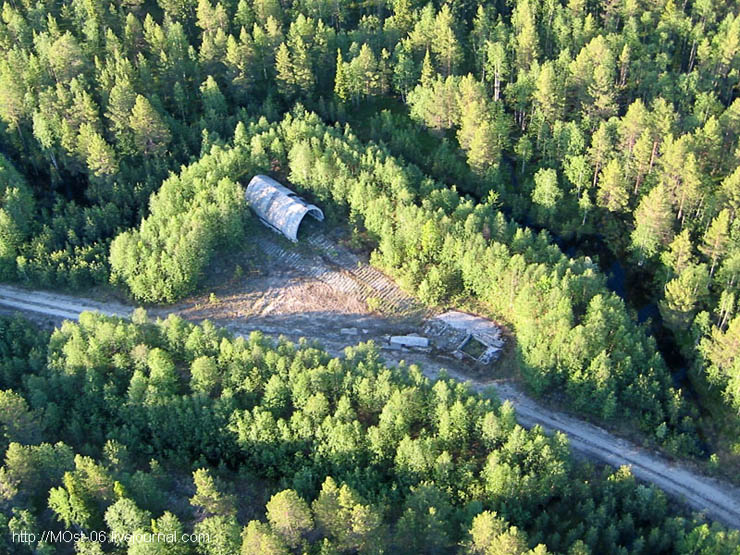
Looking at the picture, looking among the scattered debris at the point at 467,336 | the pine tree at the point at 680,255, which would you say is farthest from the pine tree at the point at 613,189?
the scattered debris at the point at 467,336

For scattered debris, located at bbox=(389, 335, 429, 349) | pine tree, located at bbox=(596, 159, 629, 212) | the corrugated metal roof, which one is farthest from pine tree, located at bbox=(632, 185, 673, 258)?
the corrugated metal roof

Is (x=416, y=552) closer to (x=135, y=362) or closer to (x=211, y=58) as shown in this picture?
(x=135, y=362)

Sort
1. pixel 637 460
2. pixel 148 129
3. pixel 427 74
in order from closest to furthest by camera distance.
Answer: pixel 637 460, pixel 148 129, pixel 427 74

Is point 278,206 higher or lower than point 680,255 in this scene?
lower

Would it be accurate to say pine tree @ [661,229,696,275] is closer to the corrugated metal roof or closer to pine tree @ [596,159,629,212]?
pine tree @ [596,159,629,212]

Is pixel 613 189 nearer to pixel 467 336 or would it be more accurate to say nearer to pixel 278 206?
pixel 467 336

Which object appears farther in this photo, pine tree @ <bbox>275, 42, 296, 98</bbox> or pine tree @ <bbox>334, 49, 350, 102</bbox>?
pine tree @ <bbox>334, 49, 350, 102</bbox>

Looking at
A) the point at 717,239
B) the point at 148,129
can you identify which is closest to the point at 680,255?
the point at 717,239
